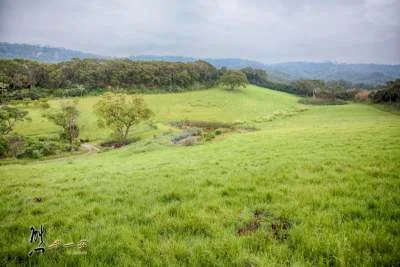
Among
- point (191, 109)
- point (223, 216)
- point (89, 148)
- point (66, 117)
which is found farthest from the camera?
point (191, 109)

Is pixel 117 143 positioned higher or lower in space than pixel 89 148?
higher

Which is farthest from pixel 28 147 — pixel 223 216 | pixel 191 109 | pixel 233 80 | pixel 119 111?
pixel 233 80

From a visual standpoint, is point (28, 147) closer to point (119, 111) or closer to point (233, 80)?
point (119, 111)

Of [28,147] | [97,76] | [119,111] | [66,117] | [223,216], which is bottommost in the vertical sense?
[28,147]

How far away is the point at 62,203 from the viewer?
7.48 m

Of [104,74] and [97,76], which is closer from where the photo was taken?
[97,76]

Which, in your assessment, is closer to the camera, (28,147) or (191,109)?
(28,147)

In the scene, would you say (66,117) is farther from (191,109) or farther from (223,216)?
(223,216)

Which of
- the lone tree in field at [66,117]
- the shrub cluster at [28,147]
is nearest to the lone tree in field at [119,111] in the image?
the lone tree in field at [66,117]

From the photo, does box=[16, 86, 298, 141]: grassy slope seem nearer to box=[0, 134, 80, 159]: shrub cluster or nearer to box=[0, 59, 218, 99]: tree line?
box=[0, 134, 80, 159]: shrub cluster

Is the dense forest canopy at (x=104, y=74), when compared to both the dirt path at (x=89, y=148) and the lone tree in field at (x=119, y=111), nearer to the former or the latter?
the lone tree in field at (x=119, y=111)

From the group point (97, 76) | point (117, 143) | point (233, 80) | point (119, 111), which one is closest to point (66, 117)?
point (119, 111)

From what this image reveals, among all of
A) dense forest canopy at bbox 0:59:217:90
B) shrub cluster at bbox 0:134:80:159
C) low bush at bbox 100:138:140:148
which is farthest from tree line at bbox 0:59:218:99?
low bush at bbox 100:138:140:148

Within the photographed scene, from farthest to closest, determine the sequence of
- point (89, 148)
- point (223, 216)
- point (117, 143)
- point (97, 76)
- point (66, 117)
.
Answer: point (97, 76), point (66, 117), point (117, 143), point (89, 148), point (223, 216)
